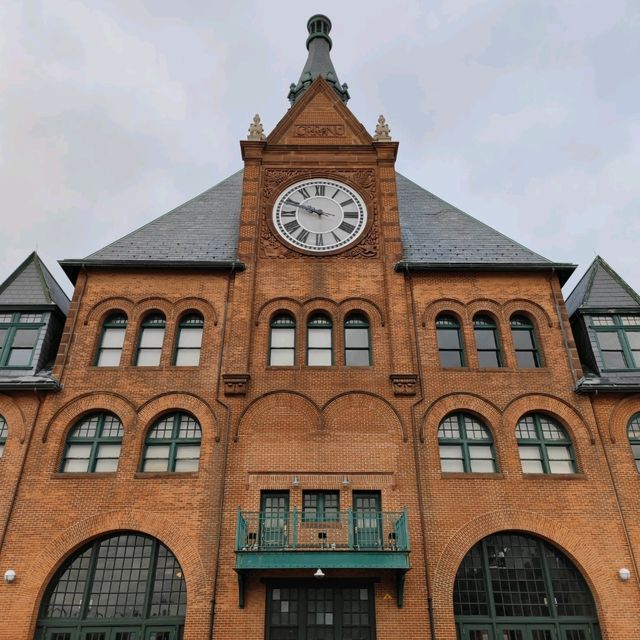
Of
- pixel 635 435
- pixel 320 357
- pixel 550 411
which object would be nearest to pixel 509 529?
pixel 550 411

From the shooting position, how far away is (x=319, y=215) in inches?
866

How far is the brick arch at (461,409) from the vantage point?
59.0 feet

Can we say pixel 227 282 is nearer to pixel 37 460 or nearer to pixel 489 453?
pixel 37 460

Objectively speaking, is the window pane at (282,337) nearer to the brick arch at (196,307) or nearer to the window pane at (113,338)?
the brick arch at (196,307)

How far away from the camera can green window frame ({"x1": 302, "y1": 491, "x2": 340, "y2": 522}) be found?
1639cm

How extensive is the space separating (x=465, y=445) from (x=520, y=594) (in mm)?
4339

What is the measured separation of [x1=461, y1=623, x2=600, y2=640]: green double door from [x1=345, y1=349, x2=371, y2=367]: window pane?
8.20 m

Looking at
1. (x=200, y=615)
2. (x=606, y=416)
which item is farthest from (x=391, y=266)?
(x=200, y=615)

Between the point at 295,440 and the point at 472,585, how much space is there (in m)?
6.47

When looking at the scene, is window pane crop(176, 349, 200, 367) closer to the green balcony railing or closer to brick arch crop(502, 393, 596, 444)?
the green balcony railing

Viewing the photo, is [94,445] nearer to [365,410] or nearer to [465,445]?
[365,410]

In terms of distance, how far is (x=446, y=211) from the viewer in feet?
80.5

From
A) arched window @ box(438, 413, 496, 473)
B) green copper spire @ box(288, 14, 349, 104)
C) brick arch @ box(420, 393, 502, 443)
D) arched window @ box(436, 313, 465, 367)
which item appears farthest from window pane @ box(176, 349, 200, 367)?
green copper spire @ box(288, 14, 349, 104)

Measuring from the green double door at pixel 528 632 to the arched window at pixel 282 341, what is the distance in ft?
30.8
